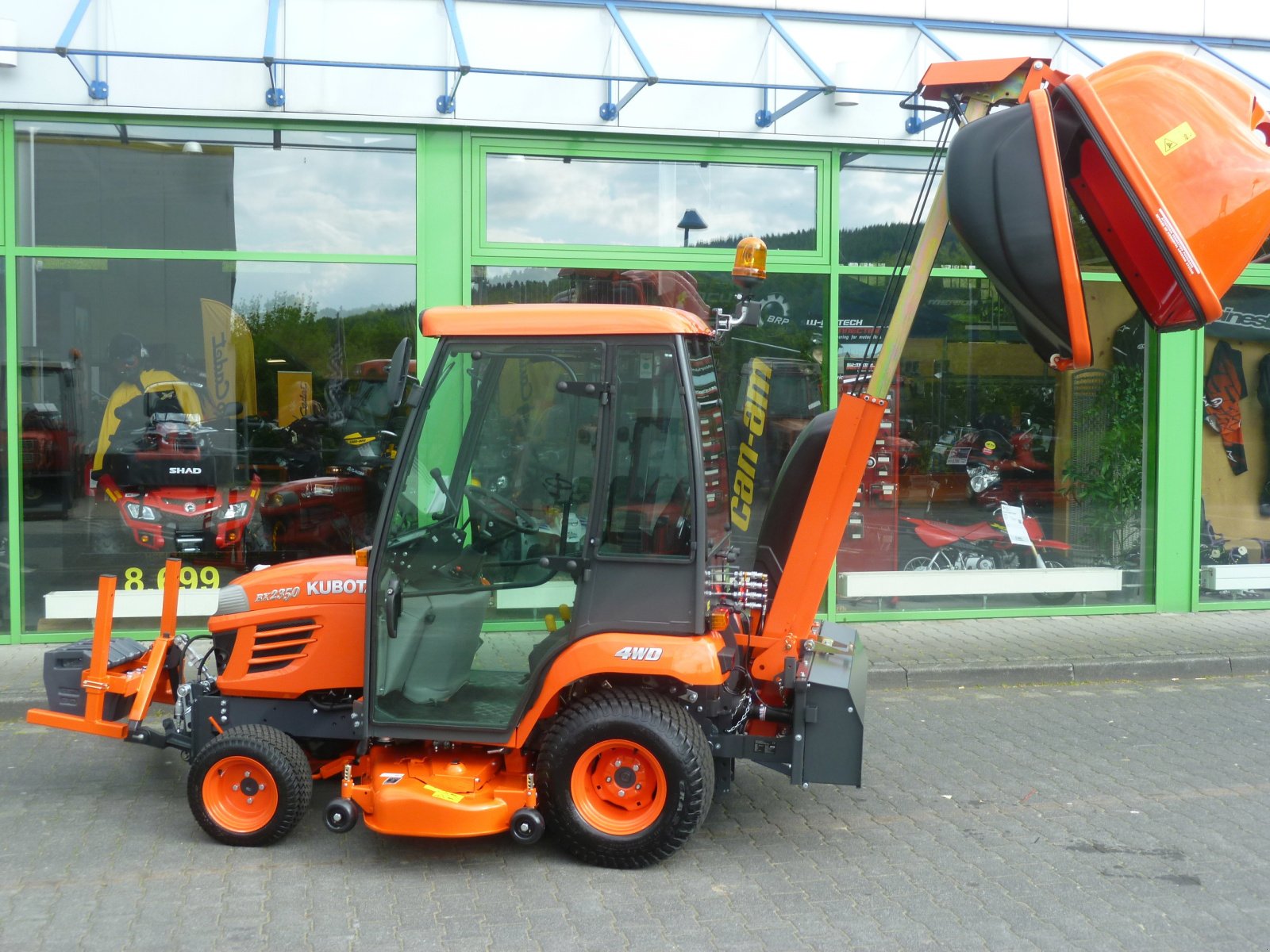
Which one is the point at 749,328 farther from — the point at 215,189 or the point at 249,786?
the point at 249,786

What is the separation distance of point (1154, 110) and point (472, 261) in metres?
5.51

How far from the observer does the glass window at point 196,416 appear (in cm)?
873

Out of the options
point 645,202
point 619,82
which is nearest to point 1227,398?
point 645,202

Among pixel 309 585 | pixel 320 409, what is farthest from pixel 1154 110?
pixel 320 409

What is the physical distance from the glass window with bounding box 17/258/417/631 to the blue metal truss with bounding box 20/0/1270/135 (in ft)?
4.43

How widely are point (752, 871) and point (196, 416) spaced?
19.2 feet

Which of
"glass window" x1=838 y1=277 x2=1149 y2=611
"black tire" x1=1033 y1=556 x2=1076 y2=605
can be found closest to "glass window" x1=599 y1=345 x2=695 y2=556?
"glass window" x1=838 y1=277 x2=1149 y2=611

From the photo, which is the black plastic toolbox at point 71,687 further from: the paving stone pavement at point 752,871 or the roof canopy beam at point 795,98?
the roof canopy beam at point 795,98

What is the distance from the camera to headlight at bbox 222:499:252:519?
29.6 ft

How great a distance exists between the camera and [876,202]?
32.2ft

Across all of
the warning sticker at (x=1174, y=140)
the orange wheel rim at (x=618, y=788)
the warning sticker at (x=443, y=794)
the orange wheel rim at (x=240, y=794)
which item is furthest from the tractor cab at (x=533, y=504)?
the warning sticker at (x=1174, y=140)

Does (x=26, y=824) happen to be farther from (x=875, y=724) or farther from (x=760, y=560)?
(x=875, y=724)

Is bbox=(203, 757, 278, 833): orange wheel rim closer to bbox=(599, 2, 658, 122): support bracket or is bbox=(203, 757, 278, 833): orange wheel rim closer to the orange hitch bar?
the orange hitch bar

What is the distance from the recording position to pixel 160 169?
8734mm
